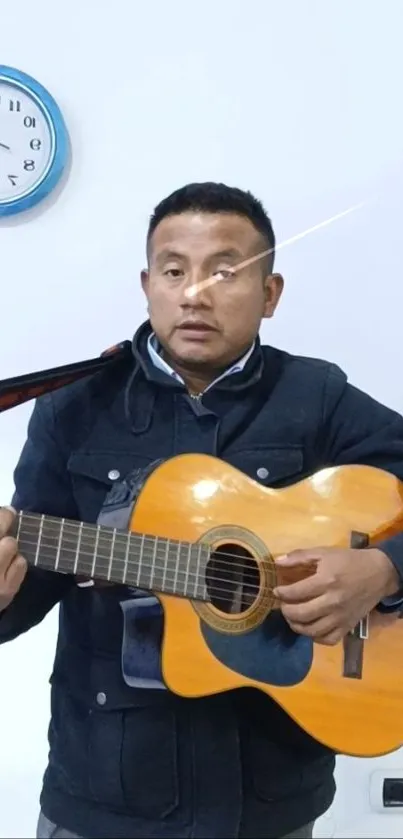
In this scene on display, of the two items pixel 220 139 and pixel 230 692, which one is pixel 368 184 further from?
pixel 230 692

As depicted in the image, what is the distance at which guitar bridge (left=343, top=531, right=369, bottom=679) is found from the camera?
0.72 m

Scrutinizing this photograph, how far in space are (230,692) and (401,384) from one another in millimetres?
409

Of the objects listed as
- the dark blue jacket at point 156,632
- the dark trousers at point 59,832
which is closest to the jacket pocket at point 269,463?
the dark blue jacket at point 156,632

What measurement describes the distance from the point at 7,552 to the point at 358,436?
0.34 m

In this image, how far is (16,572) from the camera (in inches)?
25.3

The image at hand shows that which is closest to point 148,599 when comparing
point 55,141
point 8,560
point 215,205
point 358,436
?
point 8,560

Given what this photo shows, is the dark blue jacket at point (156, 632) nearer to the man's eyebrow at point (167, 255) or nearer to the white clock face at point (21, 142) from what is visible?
the man's eyebrow at point (167, 255)

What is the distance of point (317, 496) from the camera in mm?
734

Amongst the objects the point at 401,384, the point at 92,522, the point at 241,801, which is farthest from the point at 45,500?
the point at 401,384

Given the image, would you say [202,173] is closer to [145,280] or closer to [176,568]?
[145,280]

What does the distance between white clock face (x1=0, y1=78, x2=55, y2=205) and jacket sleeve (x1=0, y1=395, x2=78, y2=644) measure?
26cm

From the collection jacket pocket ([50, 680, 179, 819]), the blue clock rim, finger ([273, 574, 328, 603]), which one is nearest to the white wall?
the blue clock rim

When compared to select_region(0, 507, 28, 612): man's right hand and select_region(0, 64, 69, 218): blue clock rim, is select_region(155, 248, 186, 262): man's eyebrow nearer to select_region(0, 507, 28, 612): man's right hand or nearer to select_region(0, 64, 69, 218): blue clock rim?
select_region(0, 64, 69, 218): blue clock rim

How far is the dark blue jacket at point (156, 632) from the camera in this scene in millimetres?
680
